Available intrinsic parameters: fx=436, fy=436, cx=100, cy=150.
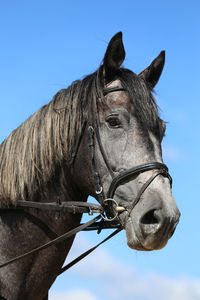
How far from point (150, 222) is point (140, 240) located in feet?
0.65

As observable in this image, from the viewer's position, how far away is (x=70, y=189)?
4.93 meters

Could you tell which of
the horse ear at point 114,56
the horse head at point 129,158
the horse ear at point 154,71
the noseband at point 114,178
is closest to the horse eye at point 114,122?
the horse head at point 129,158

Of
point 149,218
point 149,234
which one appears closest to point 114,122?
point 149,218

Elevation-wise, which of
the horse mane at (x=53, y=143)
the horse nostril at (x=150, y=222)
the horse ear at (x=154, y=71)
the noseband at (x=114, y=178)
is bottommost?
the horse nostril at (x=150, y=222)

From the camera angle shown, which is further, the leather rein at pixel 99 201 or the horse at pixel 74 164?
the horse at pixel 74 164

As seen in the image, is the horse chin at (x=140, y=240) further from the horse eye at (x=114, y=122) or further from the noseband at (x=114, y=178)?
the horse eye at (x=114, y=122)

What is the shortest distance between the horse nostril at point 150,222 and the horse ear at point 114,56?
1723 millimetres

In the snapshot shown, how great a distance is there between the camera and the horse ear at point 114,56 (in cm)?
475

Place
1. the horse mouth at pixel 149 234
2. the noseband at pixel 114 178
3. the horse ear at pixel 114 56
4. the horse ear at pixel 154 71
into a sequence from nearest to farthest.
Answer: the horse mouth at pixel 149 234
the noseband at pixel 114 178
the horse ear at pixel 114 56
the horse ear at pixel 154 71

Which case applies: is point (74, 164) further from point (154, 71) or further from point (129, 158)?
point (154, 71)

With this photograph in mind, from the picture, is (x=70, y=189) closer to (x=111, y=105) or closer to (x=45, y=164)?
(x=45, y=164)

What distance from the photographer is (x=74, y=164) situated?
4.80 m

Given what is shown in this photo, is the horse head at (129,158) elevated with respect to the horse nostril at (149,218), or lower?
elevated

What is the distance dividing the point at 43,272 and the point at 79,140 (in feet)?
4.91
